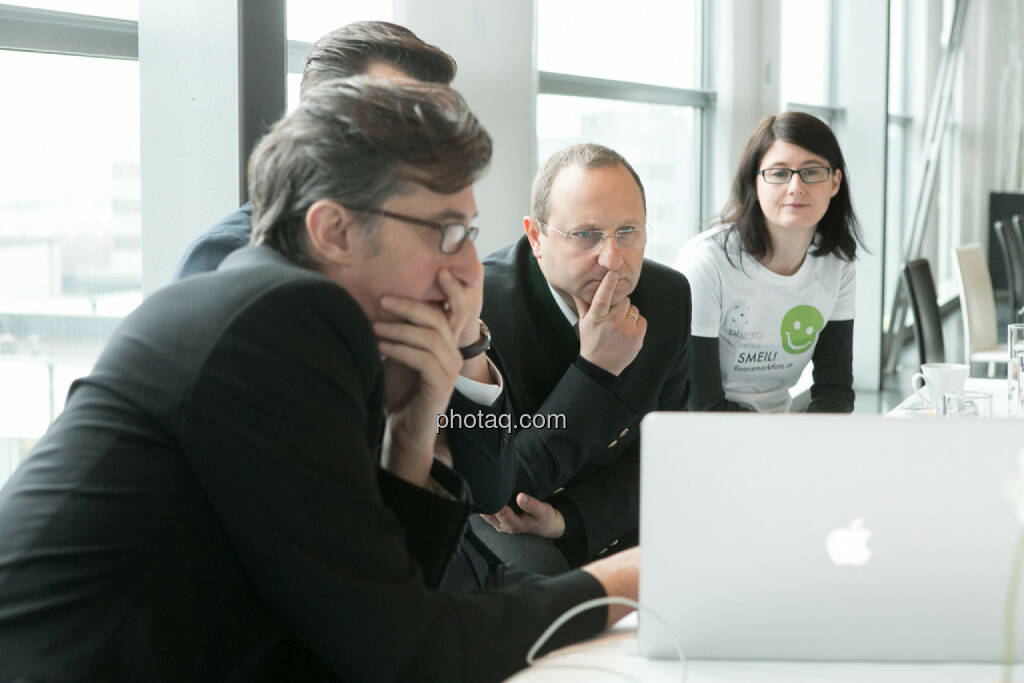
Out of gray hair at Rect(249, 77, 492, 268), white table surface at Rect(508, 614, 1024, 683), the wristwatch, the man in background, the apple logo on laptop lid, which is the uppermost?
the man in background

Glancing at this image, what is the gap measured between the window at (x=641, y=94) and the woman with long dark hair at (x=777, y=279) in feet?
3.71

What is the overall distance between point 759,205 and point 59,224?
1.87m

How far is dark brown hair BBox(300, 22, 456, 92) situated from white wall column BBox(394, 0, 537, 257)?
106 cm

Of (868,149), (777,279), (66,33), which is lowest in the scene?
(777,279)

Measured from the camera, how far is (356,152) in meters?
1.18

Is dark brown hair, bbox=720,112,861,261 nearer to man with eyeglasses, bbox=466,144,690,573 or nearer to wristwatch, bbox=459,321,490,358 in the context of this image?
man with eyeglasses, bbox=466,144,690,573

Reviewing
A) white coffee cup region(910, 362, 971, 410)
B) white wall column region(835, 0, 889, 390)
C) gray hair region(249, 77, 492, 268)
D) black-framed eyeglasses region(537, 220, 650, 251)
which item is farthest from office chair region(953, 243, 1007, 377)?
gray hair region(249, 77, 492, 268)

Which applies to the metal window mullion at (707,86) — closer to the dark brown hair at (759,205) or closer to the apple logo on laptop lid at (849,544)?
the dark brown hair at (759,205)

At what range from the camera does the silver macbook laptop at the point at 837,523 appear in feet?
3.56

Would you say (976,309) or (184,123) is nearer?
(184,123)

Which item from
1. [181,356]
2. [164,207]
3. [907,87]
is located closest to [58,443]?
[181,356]

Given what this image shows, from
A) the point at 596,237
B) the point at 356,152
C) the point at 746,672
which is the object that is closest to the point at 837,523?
the point at 746,672

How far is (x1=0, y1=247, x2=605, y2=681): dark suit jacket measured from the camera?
1.04m

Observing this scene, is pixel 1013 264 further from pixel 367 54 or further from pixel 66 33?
pixel 66 33
